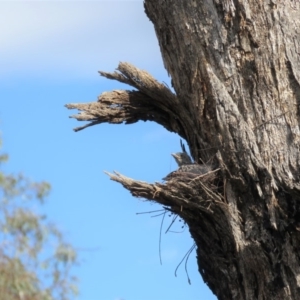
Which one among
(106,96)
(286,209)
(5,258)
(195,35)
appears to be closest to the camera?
(286,209)

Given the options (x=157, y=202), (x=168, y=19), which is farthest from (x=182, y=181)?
(x=168, y=19)

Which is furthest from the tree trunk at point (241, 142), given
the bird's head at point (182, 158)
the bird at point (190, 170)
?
the bird's head at point (182, 158)

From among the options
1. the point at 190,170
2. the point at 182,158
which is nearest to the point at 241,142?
the point at 190,170

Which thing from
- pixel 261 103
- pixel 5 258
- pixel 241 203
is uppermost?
pixel 5 258

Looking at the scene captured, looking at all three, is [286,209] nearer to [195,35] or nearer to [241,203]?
[241,203]

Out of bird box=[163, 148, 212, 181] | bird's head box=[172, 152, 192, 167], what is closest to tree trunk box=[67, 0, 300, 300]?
bird box=[163, 148, 212, 181]

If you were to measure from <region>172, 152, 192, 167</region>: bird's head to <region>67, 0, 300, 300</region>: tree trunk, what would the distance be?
163mm

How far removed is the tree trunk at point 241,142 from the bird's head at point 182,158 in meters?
0.16

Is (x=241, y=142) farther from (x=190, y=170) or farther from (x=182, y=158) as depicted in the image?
(x=182, y=158)

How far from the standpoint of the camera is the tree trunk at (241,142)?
4.38 meters

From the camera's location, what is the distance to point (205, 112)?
466cm

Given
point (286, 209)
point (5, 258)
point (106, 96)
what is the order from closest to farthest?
point (286, 209)
point (106, 96)
point (5, 258)

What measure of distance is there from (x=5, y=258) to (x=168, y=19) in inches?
226

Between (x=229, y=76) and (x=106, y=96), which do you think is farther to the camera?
(x=106, y=96)
